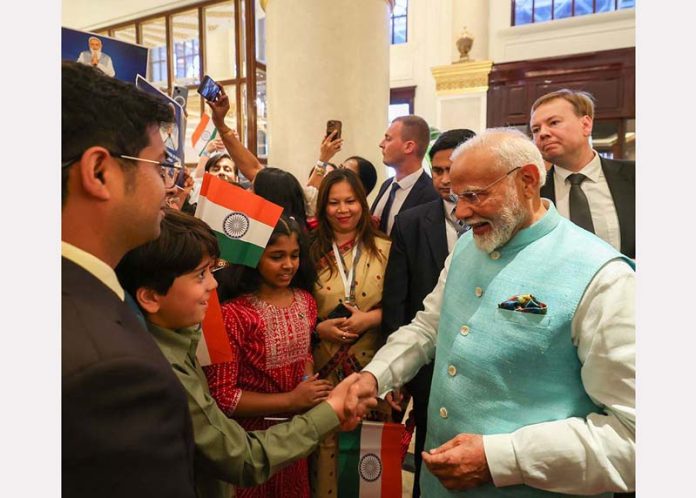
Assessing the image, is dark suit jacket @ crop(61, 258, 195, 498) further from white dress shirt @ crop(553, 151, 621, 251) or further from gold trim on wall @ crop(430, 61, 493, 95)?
gold trim on wall @ crop(430, 61, 493, 95)

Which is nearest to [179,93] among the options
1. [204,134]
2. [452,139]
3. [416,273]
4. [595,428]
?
[204,134]

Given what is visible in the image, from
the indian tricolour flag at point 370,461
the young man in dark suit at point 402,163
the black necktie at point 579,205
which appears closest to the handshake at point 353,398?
the indian tricolour flag at point 370,461

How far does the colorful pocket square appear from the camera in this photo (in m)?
1.33

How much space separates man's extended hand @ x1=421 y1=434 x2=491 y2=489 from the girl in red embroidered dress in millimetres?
590

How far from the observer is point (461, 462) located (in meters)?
1.31

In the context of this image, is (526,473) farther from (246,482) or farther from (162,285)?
(162,285)

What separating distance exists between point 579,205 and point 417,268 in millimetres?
811

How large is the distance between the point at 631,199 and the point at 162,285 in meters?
2.05

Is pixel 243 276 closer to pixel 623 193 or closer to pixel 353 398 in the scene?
pixel 353 398

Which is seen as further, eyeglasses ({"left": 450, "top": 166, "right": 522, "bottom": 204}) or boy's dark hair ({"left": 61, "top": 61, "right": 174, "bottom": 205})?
eyeglasses ({"left": 450, "top": 166, "right": 522, "bottom": 204})

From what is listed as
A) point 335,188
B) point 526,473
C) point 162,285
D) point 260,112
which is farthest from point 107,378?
point 260,112

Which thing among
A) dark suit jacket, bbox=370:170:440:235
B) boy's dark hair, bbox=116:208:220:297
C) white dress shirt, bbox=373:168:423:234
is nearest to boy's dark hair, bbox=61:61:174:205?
boy's dark hair, bbox=116:208:220:297

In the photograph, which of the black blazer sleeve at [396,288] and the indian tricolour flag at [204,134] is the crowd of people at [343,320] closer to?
the black blazer sleeve at [396,288]

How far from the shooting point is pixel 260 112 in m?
7.70
